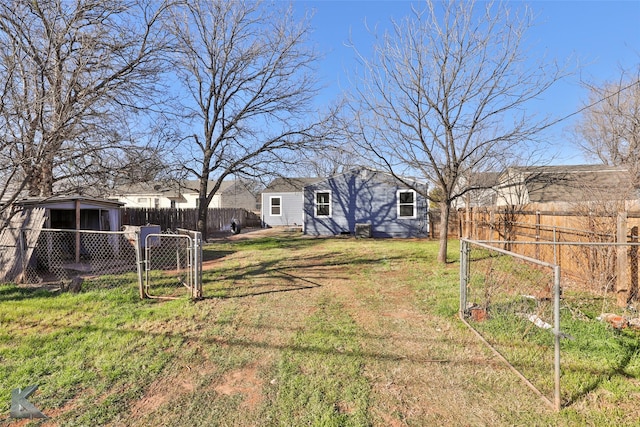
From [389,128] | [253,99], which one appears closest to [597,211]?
[389,128]

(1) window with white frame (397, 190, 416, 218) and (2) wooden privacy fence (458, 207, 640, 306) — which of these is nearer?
(2) wooden privacy fence (458, 207, 640, 306)

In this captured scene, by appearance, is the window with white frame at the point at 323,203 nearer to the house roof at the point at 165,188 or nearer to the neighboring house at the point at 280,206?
the house roof at the point at 165,188

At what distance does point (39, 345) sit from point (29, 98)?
353cm

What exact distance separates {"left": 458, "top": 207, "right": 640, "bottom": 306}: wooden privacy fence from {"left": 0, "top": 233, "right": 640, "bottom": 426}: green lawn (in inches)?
66.7

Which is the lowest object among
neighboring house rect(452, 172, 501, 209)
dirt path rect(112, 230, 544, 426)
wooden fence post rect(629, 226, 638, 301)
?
dirt path rect(112, 230, 544, 426)

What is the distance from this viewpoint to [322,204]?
17.8m

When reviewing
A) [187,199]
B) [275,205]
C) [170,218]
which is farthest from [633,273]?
[187,199]

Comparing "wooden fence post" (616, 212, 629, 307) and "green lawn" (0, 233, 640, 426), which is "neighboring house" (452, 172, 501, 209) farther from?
"green lawn" (0, 233, 640, 426)

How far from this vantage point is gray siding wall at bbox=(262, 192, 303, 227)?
84.6 ft

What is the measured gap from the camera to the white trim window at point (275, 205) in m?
25.8

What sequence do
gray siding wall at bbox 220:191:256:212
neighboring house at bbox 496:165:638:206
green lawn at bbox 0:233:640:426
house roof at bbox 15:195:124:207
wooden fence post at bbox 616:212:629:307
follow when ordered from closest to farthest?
green lawn at bbox 0:233:640:426 < wooden fence post at bbox 616:212:629:307 < neighboring house at bbox 496:165:638:206 < house roof at bbox 15:195:124:207 < gray siding wall at bbox 220:191:256:212

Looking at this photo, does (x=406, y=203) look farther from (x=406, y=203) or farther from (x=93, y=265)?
(x=93, y=265)

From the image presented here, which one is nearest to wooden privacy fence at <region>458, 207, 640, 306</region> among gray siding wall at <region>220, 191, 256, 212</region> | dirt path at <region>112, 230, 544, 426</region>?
dirt path at <region>112, 230, 544, 426</region>

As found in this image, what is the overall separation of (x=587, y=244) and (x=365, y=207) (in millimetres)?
13513
